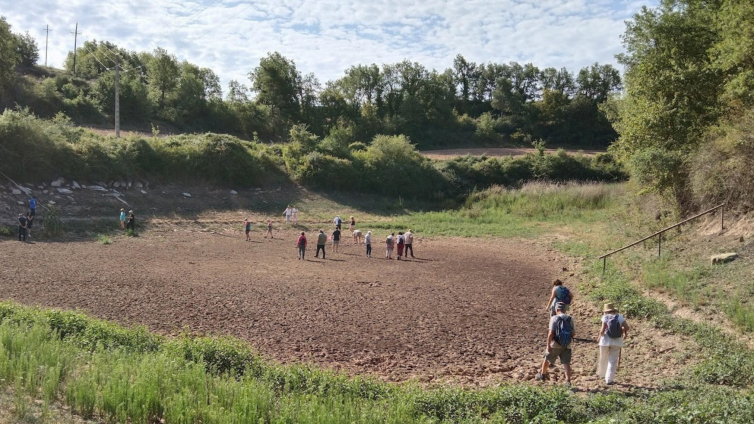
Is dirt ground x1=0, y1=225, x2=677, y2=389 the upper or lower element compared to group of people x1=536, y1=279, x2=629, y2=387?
lower

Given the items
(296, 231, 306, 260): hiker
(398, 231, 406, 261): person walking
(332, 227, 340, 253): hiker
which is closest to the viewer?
(296, 231, 306, 260): hiker

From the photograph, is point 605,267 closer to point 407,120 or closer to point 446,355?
point 446,355

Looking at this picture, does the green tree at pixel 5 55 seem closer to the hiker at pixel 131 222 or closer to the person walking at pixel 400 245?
the hiker at pixel 131 222

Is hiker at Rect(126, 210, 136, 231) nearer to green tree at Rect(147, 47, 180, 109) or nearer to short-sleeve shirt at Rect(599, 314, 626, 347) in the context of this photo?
short-sleeve shirt at Rect(599, 314, 626, 347)

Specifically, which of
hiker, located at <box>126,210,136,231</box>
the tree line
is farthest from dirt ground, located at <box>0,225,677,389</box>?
the tree line

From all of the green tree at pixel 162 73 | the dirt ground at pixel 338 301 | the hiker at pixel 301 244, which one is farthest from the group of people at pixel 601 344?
the green tree at pixel 162 73

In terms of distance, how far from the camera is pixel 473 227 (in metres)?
33.6

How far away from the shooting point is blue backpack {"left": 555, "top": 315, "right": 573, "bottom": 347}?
29.5ft

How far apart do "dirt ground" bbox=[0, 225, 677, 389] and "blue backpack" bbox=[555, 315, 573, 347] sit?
970 mm

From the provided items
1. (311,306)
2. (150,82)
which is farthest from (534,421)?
(150,82)

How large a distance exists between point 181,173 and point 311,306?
91.7 feet

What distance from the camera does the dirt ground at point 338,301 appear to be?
1034 cm

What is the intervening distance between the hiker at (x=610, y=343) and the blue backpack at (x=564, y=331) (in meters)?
0.71

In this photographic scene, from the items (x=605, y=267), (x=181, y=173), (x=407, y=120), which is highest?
(x=407, y=120)
